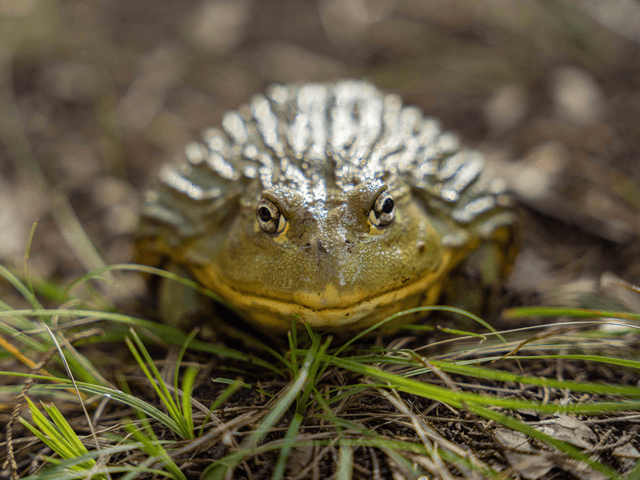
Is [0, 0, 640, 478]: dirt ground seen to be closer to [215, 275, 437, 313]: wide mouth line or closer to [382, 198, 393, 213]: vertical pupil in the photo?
[215, 275, 437, 313]: wide mouth line

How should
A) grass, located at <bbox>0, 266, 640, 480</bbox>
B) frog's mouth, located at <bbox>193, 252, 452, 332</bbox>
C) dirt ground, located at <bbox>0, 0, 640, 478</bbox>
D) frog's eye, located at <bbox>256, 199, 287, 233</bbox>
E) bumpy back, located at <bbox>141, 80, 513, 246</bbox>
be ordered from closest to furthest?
grass, located at <bbox>0, 266, 640, 480</bbox> → frog's mouth, located at <bbox>193, 252, 452, 332</bbox> → frog's eye, located at <bbox>256, 199, 287, 233</bbox> → bumpy back, located at <bbox>141, 80, 513, 246</bbox> → dirt ground, located at <bbox>0, 0, 640, 478</bbox>

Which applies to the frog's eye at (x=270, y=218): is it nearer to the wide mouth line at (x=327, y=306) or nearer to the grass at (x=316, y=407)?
the wide mouth line at (x=327, y=306)

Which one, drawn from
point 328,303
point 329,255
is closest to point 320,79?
point 329,255

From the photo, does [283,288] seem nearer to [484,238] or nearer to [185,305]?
[185,305]

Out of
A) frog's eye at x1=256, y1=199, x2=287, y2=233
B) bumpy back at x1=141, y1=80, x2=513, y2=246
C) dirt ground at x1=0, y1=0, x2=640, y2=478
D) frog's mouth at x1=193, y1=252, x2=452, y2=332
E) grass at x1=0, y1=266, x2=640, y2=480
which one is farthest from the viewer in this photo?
dirt ground at x1=0, y1=0, x2=640, y2=478

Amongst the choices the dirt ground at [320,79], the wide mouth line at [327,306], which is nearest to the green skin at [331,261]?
the wide mouth line at [327,306]

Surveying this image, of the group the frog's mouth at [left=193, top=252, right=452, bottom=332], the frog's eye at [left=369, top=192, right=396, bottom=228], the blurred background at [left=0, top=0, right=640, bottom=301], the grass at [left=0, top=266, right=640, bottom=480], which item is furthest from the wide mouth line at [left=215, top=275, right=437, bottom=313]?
the blurred background at [left=0, top=0, right=640, bottom=301]
